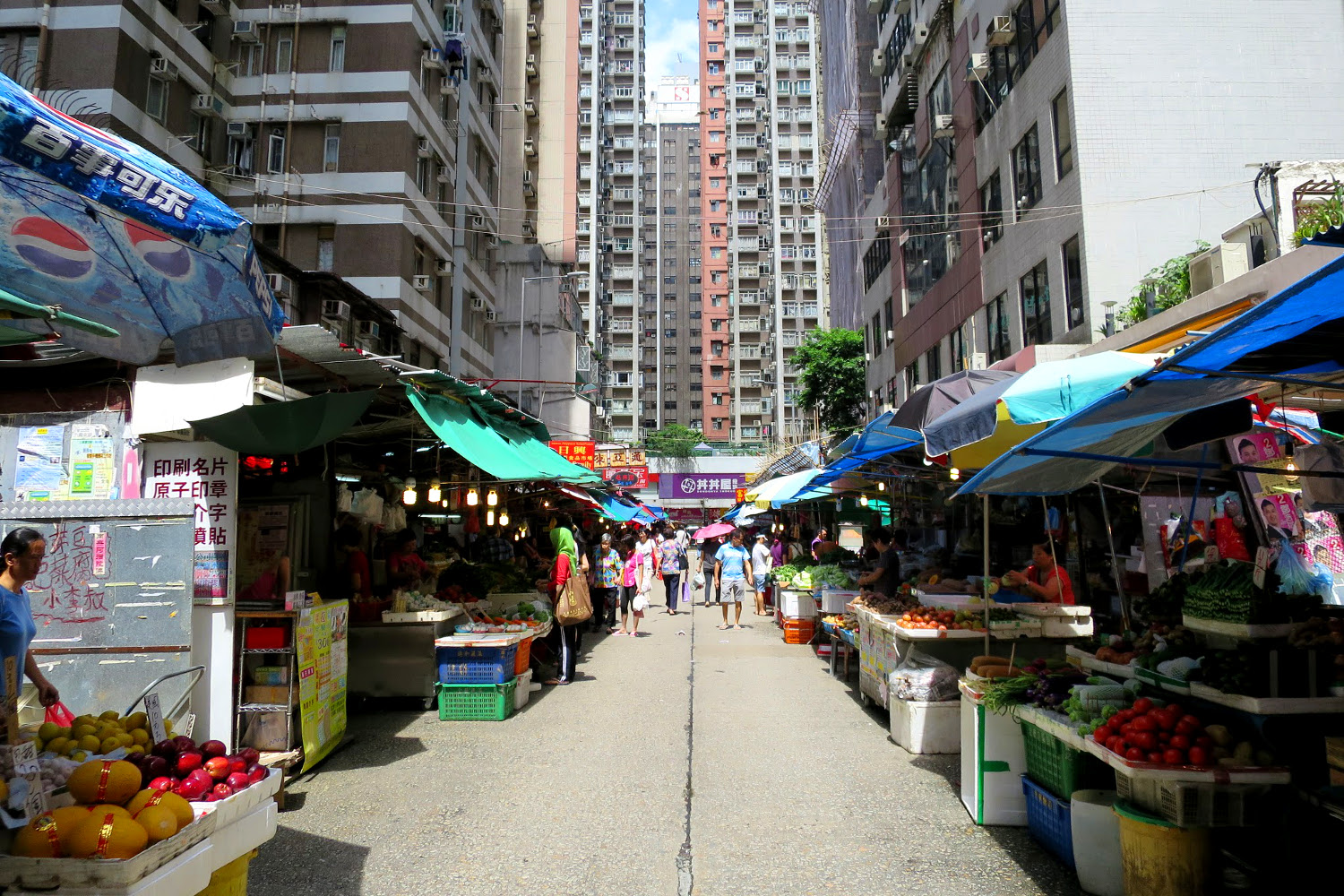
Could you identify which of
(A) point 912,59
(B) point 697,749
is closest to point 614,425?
(A) point 912,59

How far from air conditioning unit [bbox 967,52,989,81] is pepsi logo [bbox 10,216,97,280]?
21335 millimetres

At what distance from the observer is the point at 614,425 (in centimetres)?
8869

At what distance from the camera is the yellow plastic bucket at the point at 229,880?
12.5ft

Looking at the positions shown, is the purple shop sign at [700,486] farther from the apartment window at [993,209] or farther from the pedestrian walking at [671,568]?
the apartment window at [993,209]

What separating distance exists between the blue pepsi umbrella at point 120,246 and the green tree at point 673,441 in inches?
2374

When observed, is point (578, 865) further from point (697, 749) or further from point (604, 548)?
point (604, 548)

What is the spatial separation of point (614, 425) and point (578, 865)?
83948 millimetres

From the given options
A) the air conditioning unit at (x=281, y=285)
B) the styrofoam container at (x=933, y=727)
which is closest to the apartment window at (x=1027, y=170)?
the styrofoam container at (x=933, y=727)

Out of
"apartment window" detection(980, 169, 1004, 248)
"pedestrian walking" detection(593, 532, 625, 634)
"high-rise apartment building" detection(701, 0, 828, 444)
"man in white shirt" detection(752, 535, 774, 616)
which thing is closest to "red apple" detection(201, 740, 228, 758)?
"pedestrian walking" detection(593, 532, 625, 634)

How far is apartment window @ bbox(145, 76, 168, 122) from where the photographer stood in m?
19.9

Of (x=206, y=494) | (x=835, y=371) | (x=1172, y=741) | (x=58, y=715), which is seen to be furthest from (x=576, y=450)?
(x=1172, y=741)

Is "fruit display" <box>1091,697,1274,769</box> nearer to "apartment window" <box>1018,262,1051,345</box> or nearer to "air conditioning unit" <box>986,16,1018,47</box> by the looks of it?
"apartment window" <box>1018,262,1051,345</box>

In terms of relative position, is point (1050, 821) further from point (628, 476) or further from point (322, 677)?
point (628, 476)

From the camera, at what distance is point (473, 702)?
30.0ft
